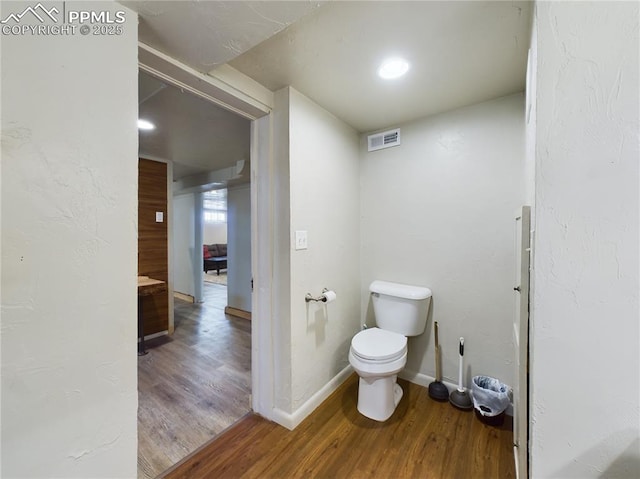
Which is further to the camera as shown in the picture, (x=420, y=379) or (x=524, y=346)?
(x=420, y=379)

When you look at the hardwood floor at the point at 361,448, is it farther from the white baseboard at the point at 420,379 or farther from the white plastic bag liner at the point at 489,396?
the white baseboard at the point at 420,379

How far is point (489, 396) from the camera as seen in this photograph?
1703 millimetres

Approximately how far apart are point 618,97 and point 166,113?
254cm

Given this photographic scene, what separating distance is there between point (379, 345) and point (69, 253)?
1.68 m

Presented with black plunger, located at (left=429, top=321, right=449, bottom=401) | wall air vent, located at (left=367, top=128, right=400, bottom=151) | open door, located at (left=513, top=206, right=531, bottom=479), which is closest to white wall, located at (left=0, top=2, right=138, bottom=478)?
open door, located at (left=513, top=206, right=531, bottom=479)

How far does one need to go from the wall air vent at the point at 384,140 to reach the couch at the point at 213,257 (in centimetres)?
691

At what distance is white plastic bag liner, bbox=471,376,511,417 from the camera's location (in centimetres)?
168

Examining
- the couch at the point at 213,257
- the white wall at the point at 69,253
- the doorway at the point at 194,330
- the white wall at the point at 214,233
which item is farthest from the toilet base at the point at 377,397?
the white wall at the point at 214,233

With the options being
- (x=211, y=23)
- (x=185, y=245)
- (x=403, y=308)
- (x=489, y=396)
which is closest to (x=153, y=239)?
(x=185, y=245)

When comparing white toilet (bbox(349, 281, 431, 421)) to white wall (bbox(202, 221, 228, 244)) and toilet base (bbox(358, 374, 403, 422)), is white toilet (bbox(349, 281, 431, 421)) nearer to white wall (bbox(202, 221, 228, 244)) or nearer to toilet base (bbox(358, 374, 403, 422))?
toilet base (bbox(358, 374, 403, 422))

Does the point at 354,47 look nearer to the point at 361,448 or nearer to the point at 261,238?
the point at 261,238

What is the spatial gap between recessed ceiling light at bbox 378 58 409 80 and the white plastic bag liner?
80.7 inches

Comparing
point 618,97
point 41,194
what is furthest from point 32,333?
point 618,97

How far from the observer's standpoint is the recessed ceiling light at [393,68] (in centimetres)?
138
